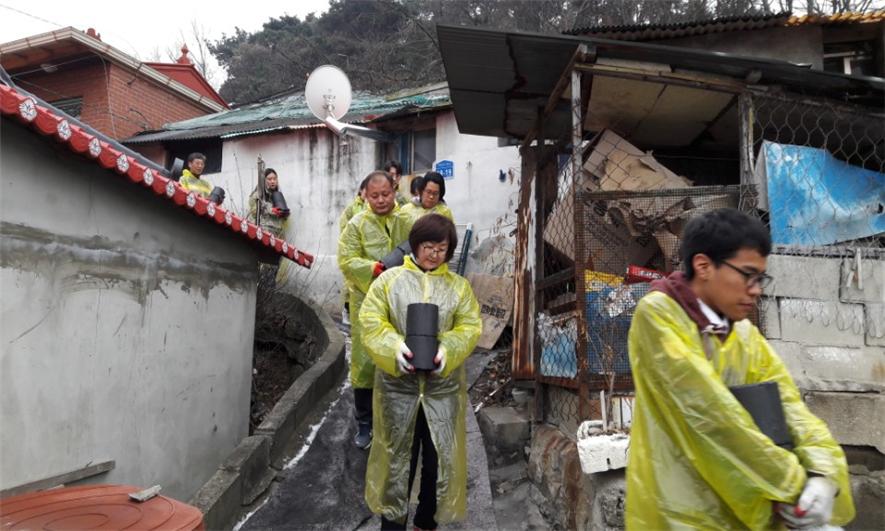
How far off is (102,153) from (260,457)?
261 centimetres

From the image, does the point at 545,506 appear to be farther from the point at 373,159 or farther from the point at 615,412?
A: the point at 373,159

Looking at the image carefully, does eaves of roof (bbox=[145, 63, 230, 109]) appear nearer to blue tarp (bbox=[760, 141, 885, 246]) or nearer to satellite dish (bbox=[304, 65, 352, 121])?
satellite dish (bbox=[304, 65, 352, 121])

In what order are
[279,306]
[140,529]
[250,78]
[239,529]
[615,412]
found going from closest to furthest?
[140,529], [615,412], [239,529], [279,306], [250,78]

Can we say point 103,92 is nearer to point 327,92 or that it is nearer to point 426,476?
point 327,92

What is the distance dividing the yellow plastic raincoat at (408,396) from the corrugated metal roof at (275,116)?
24.1ft

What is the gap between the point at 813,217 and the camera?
4266 mm

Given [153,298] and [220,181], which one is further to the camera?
[220,181]

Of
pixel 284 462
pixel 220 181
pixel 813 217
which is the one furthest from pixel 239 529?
pixel 220 181

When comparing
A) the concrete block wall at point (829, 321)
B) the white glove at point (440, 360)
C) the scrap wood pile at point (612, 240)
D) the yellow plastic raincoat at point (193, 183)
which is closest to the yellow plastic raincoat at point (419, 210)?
the scrap wood pile at point (612, 240)

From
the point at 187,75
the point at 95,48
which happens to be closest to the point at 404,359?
the point at 95,48

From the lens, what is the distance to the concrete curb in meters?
4.11

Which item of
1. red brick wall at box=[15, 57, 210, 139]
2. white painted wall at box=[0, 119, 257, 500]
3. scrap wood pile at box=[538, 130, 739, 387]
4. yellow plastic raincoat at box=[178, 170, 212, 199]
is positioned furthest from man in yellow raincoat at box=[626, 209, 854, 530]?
red brick wall at box=[15, 57, 210, 139]

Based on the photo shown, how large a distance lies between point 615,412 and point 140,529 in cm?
280

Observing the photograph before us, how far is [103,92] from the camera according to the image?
1330cm
